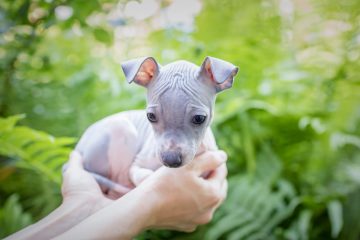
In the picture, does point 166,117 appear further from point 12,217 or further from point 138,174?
point 12,217

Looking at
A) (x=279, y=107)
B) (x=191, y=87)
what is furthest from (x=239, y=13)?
(x=191, y=87)

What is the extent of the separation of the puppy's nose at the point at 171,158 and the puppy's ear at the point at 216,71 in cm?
9

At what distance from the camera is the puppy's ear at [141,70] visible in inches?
19.4

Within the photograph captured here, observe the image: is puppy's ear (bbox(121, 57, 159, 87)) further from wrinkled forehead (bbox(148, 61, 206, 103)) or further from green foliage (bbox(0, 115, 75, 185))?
green foliage (bbox(0, 115, 75, 185))

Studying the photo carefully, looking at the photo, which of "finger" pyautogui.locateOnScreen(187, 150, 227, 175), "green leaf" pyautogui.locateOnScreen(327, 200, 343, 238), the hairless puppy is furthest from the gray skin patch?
"green leaf" pyautogui.locateOnScreen(327, 200, 343, 238)

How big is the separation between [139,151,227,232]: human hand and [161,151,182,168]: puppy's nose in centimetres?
11

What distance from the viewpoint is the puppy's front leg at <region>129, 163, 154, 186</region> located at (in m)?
0.58

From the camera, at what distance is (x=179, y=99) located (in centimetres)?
48

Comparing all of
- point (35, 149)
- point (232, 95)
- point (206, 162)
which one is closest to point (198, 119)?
point (206, 162)

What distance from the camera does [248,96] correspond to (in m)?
1.02

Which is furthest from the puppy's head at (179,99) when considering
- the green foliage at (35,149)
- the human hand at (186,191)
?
the green foliage at (35,149)

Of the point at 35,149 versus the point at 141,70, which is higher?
the point at 141,70

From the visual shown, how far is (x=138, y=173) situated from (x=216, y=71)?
183 millimetres

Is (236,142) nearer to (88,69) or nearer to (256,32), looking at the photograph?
(256,32)
